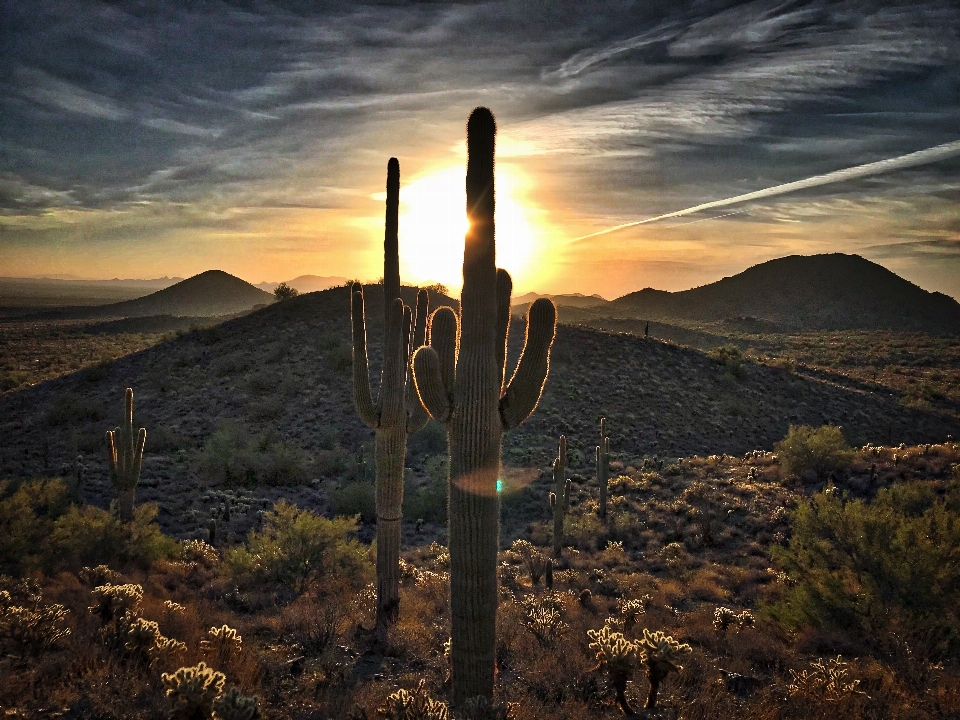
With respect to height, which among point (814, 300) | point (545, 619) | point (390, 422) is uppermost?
point (814, 300)

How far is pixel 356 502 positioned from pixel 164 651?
12402 mm

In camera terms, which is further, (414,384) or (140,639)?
(414,384)

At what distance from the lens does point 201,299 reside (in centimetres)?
17725

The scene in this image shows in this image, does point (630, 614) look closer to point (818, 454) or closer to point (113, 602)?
point (113, 602)

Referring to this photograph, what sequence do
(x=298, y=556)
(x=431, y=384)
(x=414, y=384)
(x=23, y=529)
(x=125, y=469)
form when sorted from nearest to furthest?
(x=431, y=384), (x=414, y=384), (x=23, y=529), (x=298, y=556), (x=125, y=469)

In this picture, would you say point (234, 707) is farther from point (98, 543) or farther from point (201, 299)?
point (201, 299)

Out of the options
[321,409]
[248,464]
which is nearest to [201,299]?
[321,409]

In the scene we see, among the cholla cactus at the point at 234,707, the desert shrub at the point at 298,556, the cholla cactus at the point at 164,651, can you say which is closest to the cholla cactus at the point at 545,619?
the desert shrub at the point at 298,556

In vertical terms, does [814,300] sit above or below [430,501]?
above

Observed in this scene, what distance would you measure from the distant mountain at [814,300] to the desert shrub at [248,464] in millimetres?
108323

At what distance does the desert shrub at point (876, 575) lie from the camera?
330 inches

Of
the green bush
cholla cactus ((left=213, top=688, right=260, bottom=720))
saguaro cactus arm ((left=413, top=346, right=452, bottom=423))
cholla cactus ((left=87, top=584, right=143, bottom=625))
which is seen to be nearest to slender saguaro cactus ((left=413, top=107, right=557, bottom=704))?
saguaro cactus arm ((left=413, top=346, right=452, bottom=423))

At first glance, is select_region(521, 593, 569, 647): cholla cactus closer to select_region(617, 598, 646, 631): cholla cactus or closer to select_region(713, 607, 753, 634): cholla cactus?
select_region(617, 598, 646, 631): cholla cactus

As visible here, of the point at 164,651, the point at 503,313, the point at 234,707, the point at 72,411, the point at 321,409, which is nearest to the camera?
the point at 234,707
